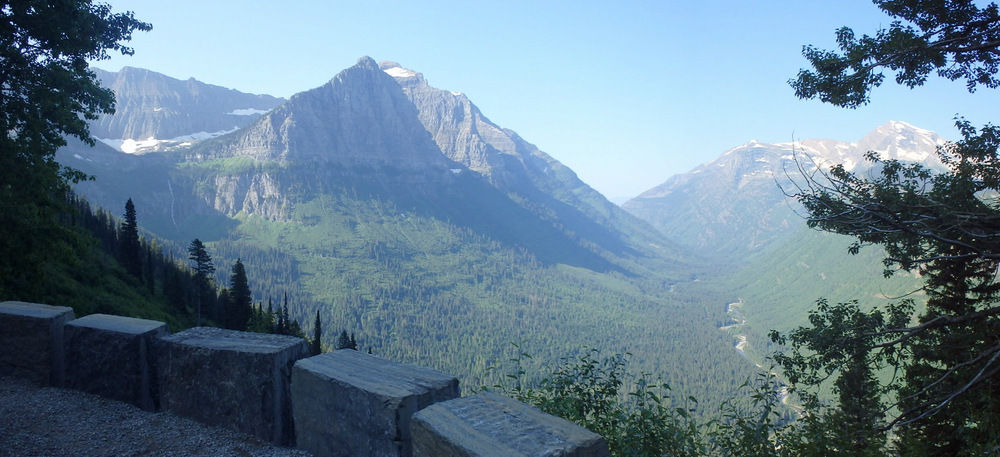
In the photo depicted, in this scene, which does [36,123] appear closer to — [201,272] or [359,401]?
[359,401]

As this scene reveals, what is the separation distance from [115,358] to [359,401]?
4.12m

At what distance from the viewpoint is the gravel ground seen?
5.25 m

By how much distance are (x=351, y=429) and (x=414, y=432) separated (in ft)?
2.98

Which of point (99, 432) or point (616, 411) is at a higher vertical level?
point (99, 432)

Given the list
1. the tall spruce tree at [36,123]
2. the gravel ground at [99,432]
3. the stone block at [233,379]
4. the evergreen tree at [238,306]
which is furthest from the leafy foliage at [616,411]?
the evergreen tree at [238,306]

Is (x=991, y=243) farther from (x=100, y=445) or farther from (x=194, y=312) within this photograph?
(x=194, y=312)

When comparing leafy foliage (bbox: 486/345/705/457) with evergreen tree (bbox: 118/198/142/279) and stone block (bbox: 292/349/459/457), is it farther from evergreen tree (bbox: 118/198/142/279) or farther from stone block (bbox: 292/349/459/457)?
evergreen tree (bbox: 118/198/142/279)

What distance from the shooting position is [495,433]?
3740mm

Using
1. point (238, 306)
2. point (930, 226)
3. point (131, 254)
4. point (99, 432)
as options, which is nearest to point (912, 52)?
point (930, 226)

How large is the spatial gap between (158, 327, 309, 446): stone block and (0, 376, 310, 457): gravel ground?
0.47 ft

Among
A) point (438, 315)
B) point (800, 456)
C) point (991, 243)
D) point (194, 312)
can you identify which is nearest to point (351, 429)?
point (800, 456)

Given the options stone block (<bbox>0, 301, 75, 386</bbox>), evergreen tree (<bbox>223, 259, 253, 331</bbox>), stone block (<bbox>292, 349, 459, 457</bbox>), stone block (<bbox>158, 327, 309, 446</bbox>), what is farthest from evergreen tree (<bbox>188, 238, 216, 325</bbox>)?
stone block (<bbox>292, 349, 459, 457</bbox>)

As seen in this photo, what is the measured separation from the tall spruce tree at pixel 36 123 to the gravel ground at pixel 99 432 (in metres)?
4.14

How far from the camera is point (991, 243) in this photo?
8141 mm
